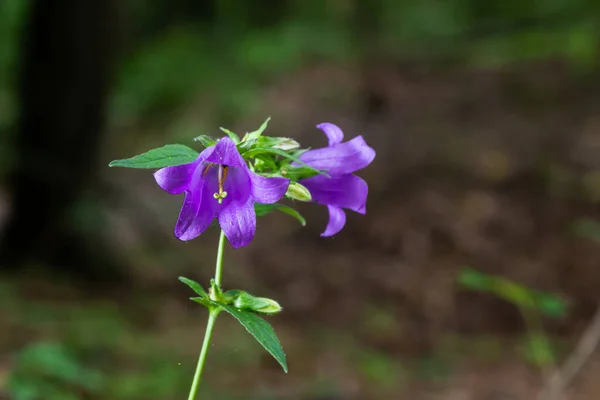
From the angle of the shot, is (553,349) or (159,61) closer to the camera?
(553,349)

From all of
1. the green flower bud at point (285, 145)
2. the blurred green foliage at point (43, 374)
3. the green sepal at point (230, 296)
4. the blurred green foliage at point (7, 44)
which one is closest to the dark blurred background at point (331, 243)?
the blurred green foliage at point (43, 374)

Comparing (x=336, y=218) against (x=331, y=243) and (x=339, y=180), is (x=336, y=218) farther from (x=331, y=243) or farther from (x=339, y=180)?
(x=331, y=243)

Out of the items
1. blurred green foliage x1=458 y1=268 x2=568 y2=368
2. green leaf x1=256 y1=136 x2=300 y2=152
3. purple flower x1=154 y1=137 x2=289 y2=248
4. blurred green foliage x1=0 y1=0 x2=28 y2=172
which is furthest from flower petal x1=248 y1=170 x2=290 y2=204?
blurred green foliage x1=0 y1=0 x2=28 y2=172

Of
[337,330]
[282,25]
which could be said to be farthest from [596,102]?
[282,25]

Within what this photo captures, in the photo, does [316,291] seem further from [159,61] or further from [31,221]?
[159,61]

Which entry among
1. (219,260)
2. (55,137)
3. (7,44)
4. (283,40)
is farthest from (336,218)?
(283,40)
